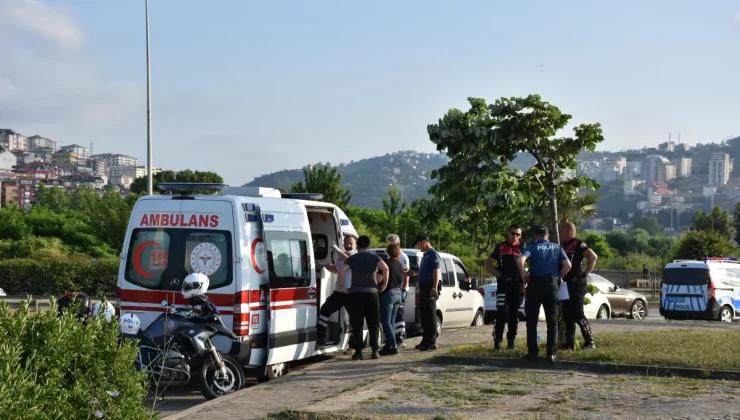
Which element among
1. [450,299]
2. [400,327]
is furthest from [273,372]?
[450,299]

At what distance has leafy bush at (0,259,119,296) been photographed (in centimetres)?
3578

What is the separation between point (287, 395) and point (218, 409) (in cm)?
98

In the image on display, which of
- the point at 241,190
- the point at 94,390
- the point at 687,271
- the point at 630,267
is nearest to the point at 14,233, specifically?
the point at 630,267

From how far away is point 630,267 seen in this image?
201 feet

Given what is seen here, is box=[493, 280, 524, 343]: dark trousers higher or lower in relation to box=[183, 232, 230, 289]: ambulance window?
lower

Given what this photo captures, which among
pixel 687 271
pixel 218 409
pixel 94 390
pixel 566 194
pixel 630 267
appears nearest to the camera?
pixel 94 390

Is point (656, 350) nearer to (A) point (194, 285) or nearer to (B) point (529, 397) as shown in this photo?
(B) point (529, 397)

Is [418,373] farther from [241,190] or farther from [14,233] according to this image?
[14,233]

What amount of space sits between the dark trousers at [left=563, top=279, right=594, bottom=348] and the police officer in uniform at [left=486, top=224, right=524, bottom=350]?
0.66 metres

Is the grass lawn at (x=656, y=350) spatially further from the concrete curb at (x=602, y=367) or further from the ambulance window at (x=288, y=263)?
the ambulance window at (x=288, y=263)

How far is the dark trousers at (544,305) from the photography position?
11164mm

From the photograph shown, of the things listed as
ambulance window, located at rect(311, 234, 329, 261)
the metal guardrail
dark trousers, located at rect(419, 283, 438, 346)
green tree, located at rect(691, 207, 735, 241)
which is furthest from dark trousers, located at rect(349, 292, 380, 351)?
green tree, located at rect(691, 207, 735, 241)

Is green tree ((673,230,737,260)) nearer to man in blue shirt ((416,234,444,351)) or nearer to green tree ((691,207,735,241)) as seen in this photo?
green tree ((691,207,735,241))

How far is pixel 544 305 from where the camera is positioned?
11.3 meters
